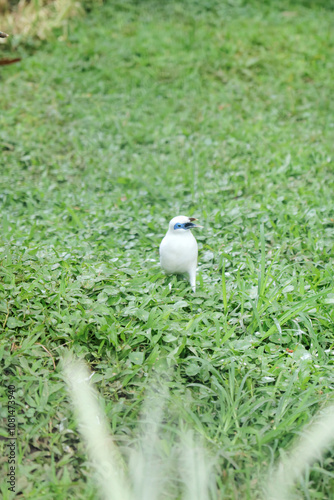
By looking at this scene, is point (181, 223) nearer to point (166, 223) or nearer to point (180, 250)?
point (180, 250)

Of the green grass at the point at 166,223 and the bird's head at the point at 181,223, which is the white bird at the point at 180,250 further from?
the green grass at the point at 166,223

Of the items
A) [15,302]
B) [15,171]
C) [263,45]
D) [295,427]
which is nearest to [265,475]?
[295,427]

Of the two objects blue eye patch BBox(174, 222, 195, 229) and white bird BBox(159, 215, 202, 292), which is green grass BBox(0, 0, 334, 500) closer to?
white bird BBox(159, 215, 202, 292)

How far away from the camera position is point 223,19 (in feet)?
26.5

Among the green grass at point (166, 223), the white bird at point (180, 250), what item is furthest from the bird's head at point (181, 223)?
the green grass at point (166, 223)

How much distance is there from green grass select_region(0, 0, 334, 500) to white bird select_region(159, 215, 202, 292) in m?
0.13

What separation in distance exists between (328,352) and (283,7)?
23.4 ft

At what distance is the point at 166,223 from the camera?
4.22m

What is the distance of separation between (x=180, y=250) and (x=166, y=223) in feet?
3.64

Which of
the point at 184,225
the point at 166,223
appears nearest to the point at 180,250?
the point at 184,225

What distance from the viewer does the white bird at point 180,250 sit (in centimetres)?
315

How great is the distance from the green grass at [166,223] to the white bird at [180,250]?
0.13 m

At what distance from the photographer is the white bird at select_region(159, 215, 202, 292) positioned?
3.15 metres

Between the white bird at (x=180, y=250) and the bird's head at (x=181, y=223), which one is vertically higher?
the bird's head at (x=181, y=223)
